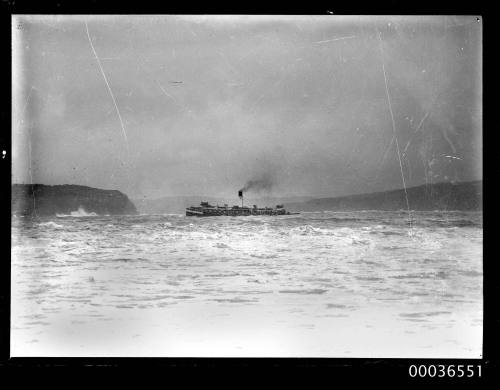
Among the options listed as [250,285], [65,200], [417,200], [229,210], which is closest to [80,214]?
[65,200]

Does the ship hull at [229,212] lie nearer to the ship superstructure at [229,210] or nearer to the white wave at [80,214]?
the ship superstructure at [229,210]

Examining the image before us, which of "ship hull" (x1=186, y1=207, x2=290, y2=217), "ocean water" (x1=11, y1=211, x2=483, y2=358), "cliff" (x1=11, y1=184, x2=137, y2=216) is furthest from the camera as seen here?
"ship hull" (x1=186, y1=207, x2=290, y2=217)

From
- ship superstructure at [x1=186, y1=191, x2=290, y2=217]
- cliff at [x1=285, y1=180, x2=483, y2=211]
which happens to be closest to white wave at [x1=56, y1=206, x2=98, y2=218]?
ship superstructure at [x1=186, y1=191, x2=290, y2=217]

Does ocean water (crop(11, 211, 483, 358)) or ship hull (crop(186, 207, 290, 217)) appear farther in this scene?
ship hull (crop(186, 207, 290, 217))

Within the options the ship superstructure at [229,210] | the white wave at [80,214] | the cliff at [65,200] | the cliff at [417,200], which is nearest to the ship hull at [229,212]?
the ship superstructure at [229,210]

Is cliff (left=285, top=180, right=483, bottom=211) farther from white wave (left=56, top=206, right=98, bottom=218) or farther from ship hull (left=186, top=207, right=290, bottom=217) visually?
white wave (left=56, top=206, right=98, bottom=218)
